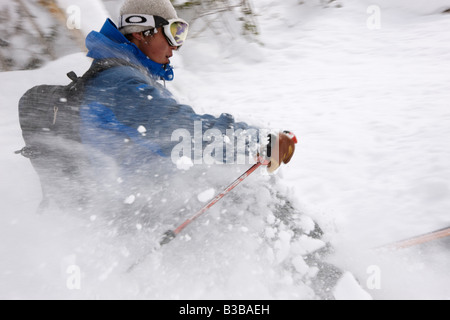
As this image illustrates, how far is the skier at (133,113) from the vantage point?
5.70ft

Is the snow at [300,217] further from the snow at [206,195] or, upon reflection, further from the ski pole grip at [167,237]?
the ski pole grip at [167,237]

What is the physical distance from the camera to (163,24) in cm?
218

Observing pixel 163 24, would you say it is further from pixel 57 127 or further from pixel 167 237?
pixel 167 237

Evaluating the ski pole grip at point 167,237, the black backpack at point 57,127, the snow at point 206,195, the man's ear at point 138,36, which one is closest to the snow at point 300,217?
the snow at point 206,195

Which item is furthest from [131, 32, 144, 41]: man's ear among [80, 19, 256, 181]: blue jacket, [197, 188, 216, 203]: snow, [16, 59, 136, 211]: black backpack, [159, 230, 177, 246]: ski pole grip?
[159, 230, 177, 246]: ski pole grip

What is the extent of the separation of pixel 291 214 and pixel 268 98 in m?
2.96

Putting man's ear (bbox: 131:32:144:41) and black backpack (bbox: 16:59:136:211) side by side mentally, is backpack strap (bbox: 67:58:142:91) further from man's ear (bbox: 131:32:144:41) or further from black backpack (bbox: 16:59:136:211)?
man's ear (bbox: 131:32:144:41)

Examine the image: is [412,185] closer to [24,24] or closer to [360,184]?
[360,184]

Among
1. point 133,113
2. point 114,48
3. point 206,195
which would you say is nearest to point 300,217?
point 206,195

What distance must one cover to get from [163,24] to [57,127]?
1.06 meters

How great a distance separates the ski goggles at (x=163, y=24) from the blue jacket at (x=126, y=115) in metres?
0.31

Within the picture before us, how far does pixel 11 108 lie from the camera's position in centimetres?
415

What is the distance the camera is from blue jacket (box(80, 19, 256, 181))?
1729 mm
